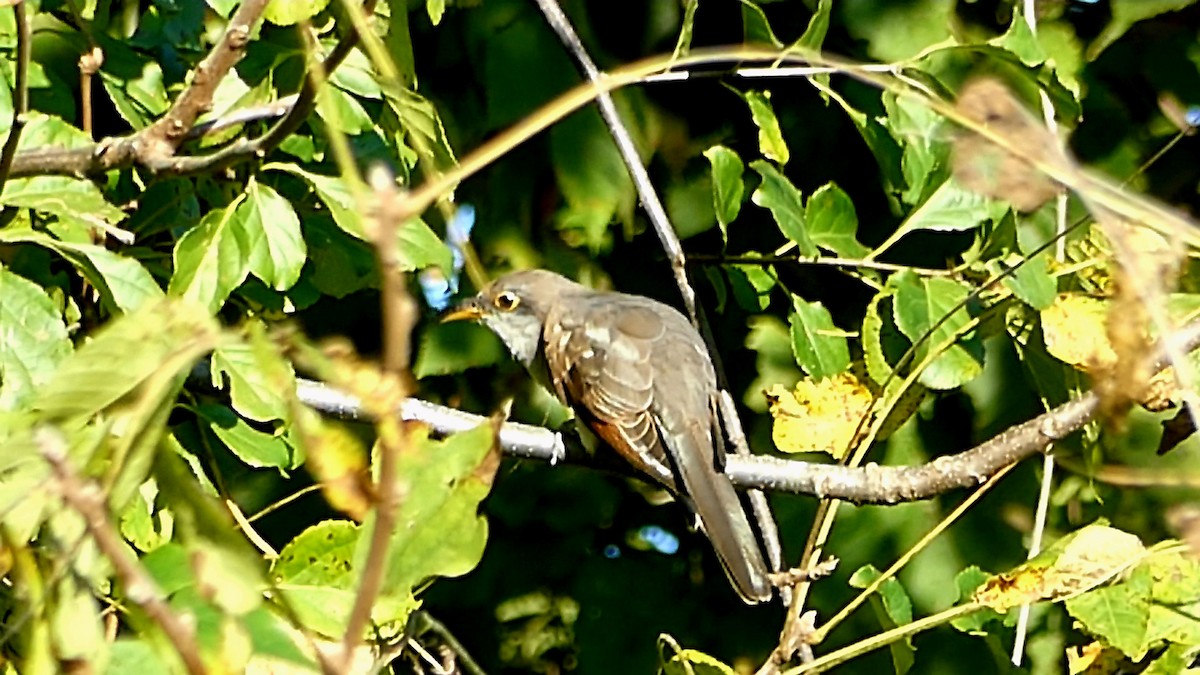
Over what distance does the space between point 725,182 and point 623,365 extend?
3.04 ft

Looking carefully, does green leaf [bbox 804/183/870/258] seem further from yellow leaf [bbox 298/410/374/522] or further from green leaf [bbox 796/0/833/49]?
yellow leaf [bbox 298/410/374/522]

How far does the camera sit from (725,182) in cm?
245

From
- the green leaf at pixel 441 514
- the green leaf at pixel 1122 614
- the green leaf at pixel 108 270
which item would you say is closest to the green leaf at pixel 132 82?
the green leaf at pixel 108 270

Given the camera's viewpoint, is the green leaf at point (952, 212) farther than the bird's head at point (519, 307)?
No

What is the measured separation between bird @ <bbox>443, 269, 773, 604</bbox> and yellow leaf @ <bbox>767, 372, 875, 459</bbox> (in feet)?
2.03

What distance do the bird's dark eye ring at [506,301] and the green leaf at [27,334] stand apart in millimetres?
1502

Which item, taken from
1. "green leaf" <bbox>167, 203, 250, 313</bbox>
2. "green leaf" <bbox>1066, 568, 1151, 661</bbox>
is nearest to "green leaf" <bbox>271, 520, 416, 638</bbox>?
"green leaf" <bbox>167, 203, 250, 313</bbox>

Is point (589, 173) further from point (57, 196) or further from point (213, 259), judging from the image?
point (57, 196)

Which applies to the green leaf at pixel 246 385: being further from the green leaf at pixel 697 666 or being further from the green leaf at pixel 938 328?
the green leaf at pixel 938 328

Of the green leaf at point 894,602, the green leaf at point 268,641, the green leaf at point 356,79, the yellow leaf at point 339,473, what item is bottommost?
the green leaf at point 894,602

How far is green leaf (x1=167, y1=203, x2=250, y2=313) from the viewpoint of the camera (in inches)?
73.9

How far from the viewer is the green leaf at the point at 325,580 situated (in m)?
0.94

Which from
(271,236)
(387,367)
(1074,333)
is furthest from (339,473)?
(1074,333)

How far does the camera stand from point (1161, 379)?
2.02m
